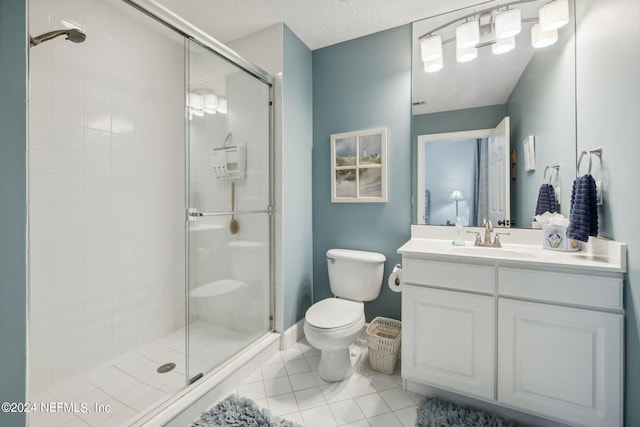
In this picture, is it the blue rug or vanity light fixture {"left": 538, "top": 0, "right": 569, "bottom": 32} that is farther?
vanity light fixture {"left": 538, "top": 0, "right": 569, "bottom": 32}

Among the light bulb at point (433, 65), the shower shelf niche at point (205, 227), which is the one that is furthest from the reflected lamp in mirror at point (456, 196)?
the shower shelf niche at point (205, 227)

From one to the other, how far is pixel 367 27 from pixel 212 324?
2363 millimetres

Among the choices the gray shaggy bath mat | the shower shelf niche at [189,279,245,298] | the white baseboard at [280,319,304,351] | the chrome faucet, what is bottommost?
the gray shaggy bath mat

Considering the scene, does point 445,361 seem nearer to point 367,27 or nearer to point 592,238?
point 592,238

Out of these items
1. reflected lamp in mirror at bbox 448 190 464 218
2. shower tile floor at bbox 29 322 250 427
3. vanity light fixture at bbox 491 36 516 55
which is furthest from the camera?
→ reflected lamp in mirror at bbox 448 190 464 218

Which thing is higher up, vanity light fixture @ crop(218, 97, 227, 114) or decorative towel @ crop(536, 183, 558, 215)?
vanity light fixture @ crop(218, 97, 227, 114)

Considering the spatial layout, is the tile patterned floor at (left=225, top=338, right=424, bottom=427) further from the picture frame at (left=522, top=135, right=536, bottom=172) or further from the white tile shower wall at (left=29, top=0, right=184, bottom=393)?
the picture frame at (left=522, top=135, right=536, bottom=172)

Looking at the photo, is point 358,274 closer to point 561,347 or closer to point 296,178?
point 296,178

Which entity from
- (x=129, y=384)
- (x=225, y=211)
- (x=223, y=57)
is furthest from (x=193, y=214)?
(x=129, y=384)

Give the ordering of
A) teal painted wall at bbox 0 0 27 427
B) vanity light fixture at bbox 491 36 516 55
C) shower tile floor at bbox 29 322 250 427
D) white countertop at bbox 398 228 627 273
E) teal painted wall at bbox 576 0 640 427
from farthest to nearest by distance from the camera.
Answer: vanity light fixture at bbox 491 36 516 55, shower tile floor at bbox 29 322 250 427, white countertop at bbox 398 228 627 273, teal painted wall at bbox 576 0 640 427, teal painted wall at bbox 0 0 27 427

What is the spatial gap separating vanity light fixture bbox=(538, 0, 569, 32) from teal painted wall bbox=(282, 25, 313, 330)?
5.22 feet

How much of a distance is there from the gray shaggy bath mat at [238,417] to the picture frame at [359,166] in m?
1.50

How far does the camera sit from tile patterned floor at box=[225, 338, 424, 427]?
140 centimetres

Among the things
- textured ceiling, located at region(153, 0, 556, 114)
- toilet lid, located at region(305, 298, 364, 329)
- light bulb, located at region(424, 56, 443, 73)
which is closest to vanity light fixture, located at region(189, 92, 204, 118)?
textured ceiling, located at region(153, 0, 556, 114)
